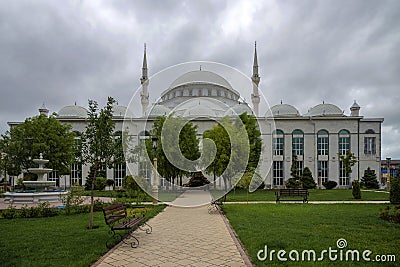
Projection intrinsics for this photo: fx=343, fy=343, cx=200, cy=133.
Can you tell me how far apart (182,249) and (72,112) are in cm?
3869

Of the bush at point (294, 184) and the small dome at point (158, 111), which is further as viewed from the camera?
the small dome at point (158, 111)

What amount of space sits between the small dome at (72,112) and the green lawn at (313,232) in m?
33.7

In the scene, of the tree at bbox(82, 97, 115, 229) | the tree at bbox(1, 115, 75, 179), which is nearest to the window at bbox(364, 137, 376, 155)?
the tree at bbox(1, 115, 75, 179)

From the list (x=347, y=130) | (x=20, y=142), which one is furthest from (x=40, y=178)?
(x=347, y=130)

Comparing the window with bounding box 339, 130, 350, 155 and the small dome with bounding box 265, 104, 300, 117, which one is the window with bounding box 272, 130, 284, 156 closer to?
the small dome with bounding box 265, 104, 300, 117

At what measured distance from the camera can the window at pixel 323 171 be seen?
37531mm

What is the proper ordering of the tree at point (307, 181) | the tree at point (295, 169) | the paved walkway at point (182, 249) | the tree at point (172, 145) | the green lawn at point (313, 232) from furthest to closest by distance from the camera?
the tree at point (295, 169), the tree at point (307, 181), the tree at point (172, 145), the green lawn at point (313, 232), the paved walkway at point (182, 249)

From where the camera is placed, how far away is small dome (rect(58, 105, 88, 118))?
41938 millimetres

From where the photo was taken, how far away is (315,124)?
38094 mm

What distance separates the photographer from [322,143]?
38.0m

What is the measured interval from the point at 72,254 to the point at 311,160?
34.4 meters

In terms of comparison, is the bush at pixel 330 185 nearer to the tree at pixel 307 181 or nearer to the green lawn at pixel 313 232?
the tree at pixel 307 181

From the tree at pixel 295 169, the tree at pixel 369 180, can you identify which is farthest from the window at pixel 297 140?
the tree at pixel 369 180

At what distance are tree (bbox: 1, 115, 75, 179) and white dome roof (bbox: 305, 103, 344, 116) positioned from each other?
92.5 ft
